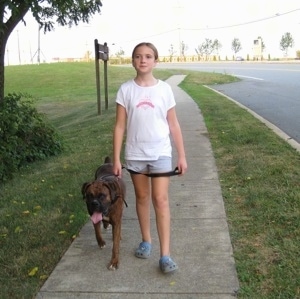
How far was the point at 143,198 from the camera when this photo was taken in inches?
156

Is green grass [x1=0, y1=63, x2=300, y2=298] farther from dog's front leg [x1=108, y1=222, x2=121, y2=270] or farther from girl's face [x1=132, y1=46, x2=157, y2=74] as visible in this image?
girl's face [x1=132, y1=46, x2=157, y2=74]

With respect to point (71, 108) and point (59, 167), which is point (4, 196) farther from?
point (71, 108)

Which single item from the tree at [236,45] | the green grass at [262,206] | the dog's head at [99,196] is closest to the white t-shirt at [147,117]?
the dog's head at [99,196]

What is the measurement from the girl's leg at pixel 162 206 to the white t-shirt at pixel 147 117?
20 cm

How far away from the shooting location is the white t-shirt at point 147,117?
3641 millimetres

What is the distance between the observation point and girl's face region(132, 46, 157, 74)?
3611 mm

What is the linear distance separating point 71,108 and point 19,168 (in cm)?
1281

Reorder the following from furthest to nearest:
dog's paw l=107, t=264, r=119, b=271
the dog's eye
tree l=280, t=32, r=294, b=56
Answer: tree l=280, t=32, r=294, b=56
dog's paw l=107, t=264, r=119, b=271
the dog's eye

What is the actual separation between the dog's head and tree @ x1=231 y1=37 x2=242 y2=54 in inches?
Result: 3231

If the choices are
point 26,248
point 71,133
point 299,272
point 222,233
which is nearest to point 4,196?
point 26,248

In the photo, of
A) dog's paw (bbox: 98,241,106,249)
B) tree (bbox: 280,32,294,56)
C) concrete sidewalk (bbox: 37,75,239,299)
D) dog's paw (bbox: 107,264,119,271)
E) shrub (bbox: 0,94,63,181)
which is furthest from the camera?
tree (bbox: 280,32,294,56)

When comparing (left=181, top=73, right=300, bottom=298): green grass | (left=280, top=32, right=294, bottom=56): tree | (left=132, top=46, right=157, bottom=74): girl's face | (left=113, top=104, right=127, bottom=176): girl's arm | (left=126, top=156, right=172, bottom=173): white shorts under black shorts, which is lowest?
(left=181, top=73, right=300, bottom=298): green grass

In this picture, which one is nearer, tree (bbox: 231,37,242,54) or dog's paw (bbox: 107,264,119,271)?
dog's paw (bbox: 107,264,119,271)

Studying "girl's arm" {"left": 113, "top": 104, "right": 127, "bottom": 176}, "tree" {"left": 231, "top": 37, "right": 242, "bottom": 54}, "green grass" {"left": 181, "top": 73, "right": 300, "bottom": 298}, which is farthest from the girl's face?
"tree" {"left": 231, "top": 37, "right": 242, "bottom": 54}
